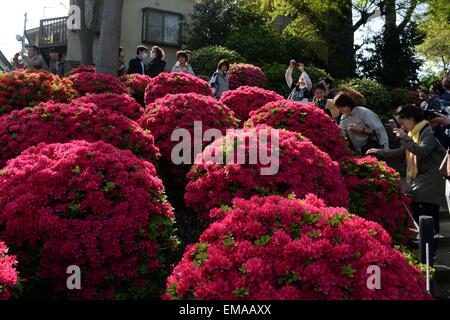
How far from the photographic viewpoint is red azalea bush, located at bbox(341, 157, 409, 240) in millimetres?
5027

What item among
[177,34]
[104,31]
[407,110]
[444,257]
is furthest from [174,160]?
[177,34]

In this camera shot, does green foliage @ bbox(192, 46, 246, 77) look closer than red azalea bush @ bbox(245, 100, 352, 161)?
No

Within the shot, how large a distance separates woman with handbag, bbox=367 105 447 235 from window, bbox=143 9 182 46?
17.3 meters

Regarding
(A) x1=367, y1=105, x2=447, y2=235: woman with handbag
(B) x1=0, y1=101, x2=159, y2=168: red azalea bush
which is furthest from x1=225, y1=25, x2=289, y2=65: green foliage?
(B) x1=0, y1=101, x2=159, y2=168: red azalea bush

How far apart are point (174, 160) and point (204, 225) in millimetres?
1186

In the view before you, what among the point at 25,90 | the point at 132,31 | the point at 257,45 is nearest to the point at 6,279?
the point at 25,90

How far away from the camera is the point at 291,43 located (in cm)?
1920

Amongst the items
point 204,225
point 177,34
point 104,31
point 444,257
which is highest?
point 177,34

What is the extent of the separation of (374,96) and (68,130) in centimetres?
1138

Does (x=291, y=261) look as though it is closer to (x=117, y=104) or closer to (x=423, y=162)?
(x=423, y=162)

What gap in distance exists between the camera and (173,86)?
7523 mm

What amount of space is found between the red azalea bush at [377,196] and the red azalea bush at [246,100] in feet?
7.29

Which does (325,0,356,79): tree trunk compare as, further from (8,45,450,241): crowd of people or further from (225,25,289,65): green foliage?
(8,45,450,241): crowd of people
